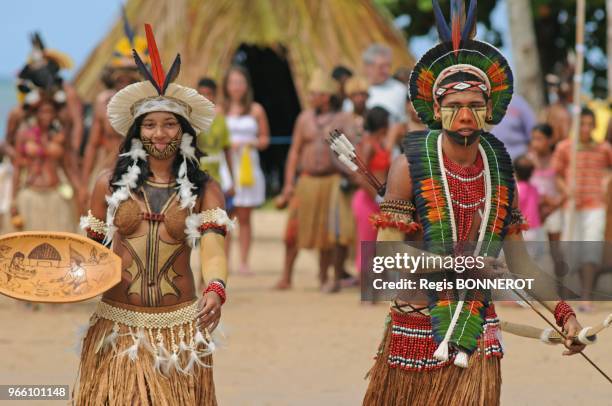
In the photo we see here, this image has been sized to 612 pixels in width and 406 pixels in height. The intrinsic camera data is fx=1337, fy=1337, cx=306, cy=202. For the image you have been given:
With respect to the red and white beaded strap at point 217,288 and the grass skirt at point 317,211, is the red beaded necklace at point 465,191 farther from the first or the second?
the grass skirt at point 317,211

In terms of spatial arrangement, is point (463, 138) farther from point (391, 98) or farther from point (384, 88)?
point (384, 88)

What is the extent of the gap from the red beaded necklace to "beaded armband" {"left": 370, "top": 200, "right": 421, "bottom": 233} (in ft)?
0.52

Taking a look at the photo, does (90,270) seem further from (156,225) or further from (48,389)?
(48,389)

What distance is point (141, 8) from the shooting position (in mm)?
18031

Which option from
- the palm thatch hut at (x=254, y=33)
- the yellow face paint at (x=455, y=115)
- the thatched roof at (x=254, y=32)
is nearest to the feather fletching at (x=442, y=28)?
the yellow face paint at (x=455, y=115)

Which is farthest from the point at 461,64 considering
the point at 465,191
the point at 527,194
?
the point at 527,194

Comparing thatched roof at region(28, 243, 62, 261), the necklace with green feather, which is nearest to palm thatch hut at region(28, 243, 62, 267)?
thatched roof at region(28, 243, 62, 261)

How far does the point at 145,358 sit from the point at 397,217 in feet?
3.64

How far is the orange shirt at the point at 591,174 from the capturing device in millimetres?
11258

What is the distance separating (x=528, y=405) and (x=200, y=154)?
252cm

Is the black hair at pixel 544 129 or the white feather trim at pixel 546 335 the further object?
the black hair at pixel 544 129

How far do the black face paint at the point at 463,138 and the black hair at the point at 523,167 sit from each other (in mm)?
5851

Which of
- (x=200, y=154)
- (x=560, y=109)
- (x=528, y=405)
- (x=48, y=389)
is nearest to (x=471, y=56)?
(x=200, y=154)

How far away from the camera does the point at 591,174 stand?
11273 millimetres
